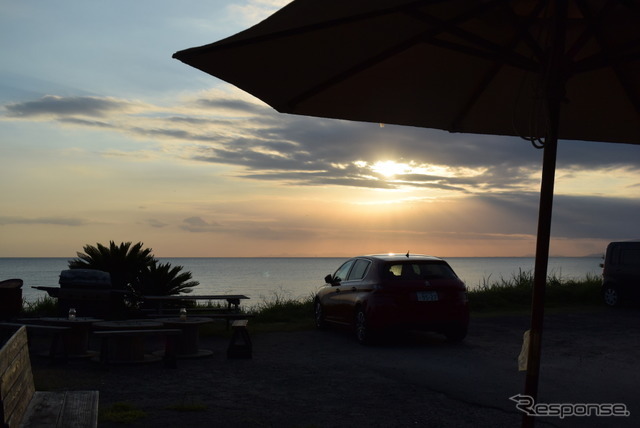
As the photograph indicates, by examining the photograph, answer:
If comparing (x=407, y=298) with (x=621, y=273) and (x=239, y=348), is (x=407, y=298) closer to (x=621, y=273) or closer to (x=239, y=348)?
(x=239, y=348)

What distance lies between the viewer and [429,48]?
6734 millimetres

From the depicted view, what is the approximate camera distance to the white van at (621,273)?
2247 cm

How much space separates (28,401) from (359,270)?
9.90m

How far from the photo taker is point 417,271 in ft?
48.4

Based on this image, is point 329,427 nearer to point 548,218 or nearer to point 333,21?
point 548,218

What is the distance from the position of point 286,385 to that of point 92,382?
265cm

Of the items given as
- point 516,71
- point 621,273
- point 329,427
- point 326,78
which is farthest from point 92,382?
point 621,273

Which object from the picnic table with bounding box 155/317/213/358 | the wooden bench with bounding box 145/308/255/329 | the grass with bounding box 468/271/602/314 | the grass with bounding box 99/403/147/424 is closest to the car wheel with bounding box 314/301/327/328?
the wooden bench with bounding box 145/308/255/329

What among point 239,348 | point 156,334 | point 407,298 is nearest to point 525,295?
point 407,298

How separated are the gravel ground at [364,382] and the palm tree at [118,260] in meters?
5.24

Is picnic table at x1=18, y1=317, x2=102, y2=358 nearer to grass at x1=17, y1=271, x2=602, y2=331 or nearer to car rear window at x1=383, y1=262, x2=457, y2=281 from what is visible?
grass at x1=17, y1=271, x2=602, y2=331

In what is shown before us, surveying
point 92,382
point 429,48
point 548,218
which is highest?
point 429,48

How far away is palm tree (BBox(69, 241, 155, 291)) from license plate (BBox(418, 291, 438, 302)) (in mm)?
8581

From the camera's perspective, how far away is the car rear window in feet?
47.3
